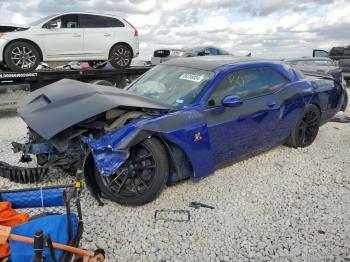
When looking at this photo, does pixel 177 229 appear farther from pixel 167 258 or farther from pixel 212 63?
pixel 212 63

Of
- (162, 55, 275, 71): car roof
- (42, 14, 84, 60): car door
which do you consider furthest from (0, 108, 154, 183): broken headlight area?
(42, 14, 84, 60): car door

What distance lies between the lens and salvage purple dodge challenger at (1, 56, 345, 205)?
3838 mm

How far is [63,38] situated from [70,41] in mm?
191

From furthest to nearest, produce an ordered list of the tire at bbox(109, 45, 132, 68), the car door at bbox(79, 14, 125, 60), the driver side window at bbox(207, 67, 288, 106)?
the tire at bbox(109, 45, 132, 68) → the car door at bbox(79, 14, 125, 60) → the driver side window at bbox(207, 67, 288, 106)

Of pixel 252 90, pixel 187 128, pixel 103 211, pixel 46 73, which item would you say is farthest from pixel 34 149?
pixel 46 73

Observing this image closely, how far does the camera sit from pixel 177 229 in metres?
3.63

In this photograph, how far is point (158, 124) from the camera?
3.89 m

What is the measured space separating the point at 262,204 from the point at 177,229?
1.10 metres

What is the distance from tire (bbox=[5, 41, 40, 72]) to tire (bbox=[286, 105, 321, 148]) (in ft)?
20.5

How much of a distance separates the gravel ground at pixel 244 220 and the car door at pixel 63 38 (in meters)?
5.26

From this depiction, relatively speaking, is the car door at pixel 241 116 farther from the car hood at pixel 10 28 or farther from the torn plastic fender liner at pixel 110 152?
the car hood at pixel 10 28

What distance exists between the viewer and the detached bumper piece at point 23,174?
4371 mm

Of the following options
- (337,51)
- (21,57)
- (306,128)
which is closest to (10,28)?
(21,57)

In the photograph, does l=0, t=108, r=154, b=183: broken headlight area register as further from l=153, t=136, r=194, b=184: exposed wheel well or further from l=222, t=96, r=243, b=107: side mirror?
l=222, t=96, r=243, b=107: side mirror
